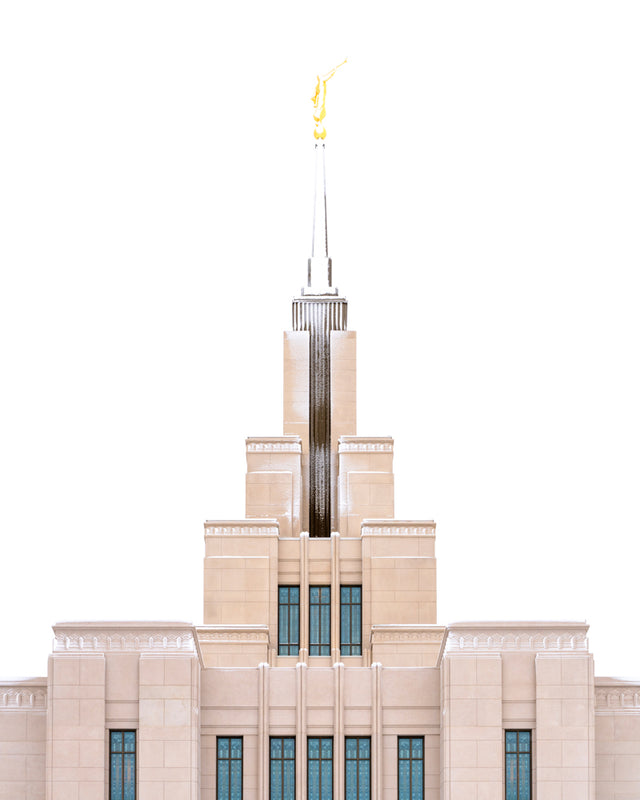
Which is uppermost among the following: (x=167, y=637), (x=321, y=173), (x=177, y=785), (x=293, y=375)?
(x=321, y=173)

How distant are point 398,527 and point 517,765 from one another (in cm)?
1374

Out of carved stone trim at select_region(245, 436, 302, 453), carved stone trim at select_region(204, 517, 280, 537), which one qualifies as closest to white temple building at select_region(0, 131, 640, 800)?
carved stone trim at select_region(204, 517, 280, 537)

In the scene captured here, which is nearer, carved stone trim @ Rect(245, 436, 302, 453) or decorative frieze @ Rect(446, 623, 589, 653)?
decorative frieze @ Rect(446, 623, 589, 653)

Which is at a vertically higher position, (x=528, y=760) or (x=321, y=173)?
(x=321, y=173)

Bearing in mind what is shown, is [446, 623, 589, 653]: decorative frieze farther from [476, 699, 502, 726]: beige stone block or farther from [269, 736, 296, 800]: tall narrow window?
[269, 736, 296, 800]: tall narrow window

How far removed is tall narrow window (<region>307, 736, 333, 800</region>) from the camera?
61844 mm

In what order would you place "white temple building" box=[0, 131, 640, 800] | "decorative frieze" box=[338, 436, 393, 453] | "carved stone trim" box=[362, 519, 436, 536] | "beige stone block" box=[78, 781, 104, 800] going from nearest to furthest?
"beige stone block" box=[78, 781, 104, 800], "white temple building" box=[0, 131, 640, 800], "carved stone trim" box=[362, 519, 436, 536], "decorative frieze" box=[338, 436, 393, 453]

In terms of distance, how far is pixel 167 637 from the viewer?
60125 millimetres

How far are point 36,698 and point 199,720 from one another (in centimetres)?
448

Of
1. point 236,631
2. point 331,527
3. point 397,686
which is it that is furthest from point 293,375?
point 397,686

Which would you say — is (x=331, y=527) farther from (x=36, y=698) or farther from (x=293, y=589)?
(x=36, y=698)

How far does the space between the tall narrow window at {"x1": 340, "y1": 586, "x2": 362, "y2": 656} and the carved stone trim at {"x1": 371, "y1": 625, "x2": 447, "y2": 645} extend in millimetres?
1586

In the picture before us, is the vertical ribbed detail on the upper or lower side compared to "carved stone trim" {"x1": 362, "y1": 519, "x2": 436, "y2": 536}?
upper

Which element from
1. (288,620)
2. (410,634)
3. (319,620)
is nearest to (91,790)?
(288,620)
